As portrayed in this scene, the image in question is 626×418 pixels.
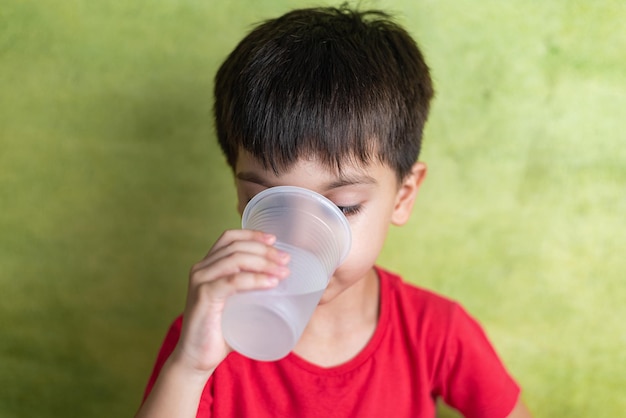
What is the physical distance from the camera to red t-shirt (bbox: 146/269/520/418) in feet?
3.30

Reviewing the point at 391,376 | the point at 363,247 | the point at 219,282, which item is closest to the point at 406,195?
the point at 363,247

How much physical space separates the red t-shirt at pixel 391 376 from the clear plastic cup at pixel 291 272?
289 mm

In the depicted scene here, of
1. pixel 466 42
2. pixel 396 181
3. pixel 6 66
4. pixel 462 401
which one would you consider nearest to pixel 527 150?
pixel 466 42

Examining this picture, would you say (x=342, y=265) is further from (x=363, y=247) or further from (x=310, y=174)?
(x=310, y=174)

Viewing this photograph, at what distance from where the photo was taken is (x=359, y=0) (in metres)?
1.19

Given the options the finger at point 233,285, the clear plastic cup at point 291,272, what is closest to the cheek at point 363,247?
the clear plastic cup at point 291,272

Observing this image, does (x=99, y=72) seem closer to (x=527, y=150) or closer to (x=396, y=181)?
(x=396, y=181)

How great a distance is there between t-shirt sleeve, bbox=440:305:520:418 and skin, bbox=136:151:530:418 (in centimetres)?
4

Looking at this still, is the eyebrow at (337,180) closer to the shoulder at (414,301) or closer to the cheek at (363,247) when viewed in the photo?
the cheek at (363,247)

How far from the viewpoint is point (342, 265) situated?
916 mm

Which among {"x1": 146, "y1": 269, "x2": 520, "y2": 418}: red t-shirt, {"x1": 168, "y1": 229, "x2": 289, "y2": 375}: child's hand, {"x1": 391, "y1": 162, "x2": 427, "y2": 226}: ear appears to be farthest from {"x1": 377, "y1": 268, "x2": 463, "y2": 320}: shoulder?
{"x1": 168, "y1": 229, "x2": 289, "y2": 375}: child's hand

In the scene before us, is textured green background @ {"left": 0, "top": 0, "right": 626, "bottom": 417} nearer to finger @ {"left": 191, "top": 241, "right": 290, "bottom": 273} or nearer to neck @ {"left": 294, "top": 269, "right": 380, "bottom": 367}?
neck @ {"left": 294, "top": 269, "right": 380, "bottom": 367}

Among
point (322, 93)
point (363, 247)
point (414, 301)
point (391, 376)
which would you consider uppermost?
point (322, 93)

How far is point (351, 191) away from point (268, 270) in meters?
0.23
